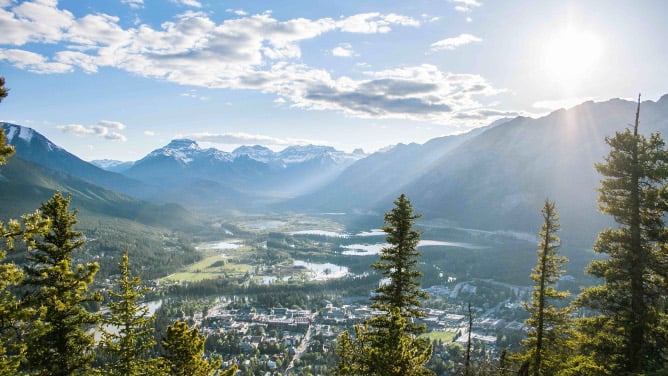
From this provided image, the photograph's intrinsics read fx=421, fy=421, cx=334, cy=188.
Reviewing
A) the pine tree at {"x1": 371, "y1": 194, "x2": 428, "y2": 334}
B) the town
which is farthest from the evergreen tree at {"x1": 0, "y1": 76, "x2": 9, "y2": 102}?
the town

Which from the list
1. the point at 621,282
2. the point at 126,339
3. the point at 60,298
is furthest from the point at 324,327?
the point at 60,298

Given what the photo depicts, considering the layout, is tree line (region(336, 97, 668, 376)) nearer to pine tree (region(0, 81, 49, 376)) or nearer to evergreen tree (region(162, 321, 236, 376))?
evergreen tree (region(162, 321, 236, 376))

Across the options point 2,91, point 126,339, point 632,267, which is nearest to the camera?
point 2,91

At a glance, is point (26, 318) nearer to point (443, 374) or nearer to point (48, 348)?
point (48, 348)

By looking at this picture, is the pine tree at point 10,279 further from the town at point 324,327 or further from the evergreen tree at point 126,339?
the town at point 324,327

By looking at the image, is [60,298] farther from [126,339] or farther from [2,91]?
[2,91]

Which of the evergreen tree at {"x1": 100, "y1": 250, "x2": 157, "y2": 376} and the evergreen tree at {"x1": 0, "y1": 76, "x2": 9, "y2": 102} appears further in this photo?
the evergreen tree at {"x1": 100, "y1": 250, "x2": 157, "y2": 376}
